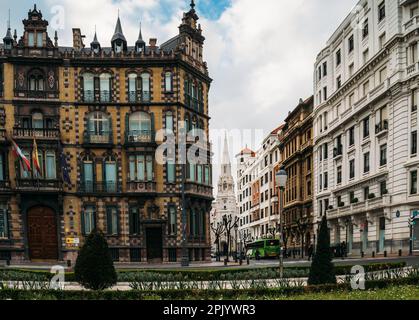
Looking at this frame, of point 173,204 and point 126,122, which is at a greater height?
point 126,122

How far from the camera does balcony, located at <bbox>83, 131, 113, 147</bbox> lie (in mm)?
43969

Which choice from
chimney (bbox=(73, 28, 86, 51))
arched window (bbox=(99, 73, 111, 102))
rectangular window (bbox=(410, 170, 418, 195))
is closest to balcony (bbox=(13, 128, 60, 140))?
arched window (bbox=(99, 73, 111, 102))

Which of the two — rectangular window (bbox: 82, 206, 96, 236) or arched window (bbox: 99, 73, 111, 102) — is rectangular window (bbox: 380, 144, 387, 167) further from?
rectangular window (bbox: 82, 206, 96, 236)

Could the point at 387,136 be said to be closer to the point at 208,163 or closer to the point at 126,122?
the point at 208,163

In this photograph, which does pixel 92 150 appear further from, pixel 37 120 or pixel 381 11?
pixel 381 11

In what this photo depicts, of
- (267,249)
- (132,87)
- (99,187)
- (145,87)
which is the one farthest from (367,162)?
(99,187)

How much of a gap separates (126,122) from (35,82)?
30.6ft

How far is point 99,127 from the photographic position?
147 ft

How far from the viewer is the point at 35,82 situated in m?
44.2

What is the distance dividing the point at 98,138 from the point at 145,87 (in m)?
6.64

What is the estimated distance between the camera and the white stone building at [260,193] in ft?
297

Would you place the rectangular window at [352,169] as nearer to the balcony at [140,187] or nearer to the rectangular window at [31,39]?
the balcony at [140,187]

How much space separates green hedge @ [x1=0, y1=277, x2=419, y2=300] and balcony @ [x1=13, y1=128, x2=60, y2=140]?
95.0 ft

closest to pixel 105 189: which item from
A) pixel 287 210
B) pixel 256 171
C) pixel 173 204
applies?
pixel 173 204
